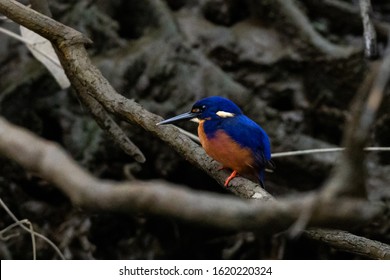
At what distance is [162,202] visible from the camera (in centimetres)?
92

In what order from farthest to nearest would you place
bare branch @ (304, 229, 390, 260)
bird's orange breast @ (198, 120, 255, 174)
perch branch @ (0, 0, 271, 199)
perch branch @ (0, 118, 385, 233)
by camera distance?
bird's orange breast @ (198, 120, 255, 174) → perch branch @ (0, 0, 271, 199) → bare branch @ (304, 229, 390, 260) → perch branch @ (0, 118, 385, 233)

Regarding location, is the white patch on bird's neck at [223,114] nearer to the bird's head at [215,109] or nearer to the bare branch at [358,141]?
the bird's head at [215,109]

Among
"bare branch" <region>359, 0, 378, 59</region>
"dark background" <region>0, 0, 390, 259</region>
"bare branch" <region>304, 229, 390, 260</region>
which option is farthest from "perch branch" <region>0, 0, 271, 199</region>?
"bare branch" <region>359, 0, 378, 59</region>

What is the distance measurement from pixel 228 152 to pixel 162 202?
71.8 inches

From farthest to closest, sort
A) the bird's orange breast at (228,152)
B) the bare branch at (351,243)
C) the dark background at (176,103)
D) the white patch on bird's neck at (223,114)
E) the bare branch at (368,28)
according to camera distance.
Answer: the dark background at (176,103), the bare branch at (368,28), the white patch on bird's neck at (223,114), the bird's orange breast at (228,152), the bare branch at (351,243)

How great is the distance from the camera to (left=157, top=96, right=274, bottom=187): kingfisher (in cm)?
274

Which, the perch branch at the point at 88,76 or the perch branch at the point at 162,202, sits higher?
the perch branch at the point at 162,202

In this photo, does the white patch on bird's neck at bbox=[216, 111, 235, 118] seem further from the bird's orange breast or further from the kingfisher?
the bird's orange breast

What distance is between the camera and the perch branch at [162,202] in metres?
0.92

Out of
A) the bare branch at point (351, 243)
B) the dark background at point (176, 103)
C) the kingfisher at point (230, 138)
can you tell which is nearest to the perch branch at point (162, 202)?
the bare branch at point (351, 243)

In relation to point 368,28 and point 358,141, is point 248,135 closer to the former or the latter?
point 368,28

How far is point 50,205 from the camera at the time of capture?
410 cm

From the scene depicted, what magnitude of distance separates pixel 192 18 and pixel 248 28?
1.32 ft

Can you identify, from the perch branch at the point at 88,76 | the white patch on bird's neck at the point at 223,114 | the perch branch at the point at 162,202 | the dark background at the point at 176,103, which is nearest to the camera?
the perch branch at the point at 162,202
